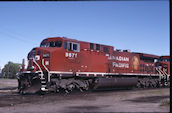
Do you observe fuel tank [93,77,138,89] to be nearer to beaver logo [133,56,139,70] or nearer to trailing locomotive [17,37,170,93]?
trailing locomotive [17,37,170,93]

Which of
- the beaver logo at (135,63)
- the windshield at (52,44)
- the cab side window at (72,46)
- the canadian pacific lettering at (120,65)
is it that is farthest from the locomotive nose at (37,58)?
the beaver logo at (135,63)

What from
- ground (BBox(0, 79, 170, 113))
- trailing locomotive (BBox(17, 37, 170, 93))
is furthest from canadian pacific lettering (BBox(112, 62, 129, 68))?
ground (BBox(0, 79, 170, 113))

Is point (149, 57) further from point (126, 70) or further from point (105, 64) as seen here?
point (105, 64)

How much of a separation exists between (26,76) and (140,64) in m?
13.2

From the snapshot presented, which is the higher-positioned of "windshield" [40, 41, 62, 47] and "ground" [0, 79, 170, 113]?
"windshield" [40, 41, 62, 47]

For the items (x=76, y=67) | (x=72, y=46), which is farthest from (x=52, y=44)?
(x=76, y=67)

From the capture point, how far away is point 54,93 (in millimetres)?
16266

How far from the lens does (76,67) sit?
16.8 m

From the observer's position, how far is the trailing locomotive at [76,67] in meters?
15.2

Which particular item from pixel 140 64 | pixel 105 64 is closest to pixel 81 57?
pixel 105 64

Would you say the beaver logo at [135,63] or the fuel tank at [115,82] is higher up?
the beaver logo at [135,63]

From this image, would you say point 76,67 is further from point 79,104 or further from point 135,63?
point 135,63

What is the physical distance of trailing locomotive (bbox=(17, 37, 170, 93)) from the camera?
49.9 ft

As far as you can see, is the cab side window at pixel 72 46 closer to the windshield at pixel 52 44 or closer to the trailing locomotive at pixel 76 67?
the trailing locomotive at pixel 76 67
